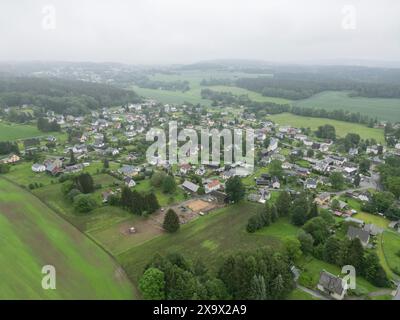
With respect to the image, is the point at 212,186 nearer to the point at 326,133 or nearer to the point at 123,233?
the point at 123,233

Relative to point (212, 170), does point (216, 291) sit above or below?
below

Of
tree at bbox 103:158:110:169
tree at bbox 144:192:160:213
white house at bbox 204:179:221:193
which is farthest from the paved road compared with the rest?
tree at bbox 103:158:110:169

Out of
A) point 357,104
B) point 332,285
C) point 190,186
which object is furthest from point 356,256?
point 357,104

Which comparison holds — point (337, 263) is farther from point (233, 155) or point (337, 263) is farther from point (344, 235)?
point (233, 155)

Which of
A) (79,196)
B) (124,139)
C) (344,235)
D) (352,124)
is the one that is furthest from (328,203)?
(352,124)

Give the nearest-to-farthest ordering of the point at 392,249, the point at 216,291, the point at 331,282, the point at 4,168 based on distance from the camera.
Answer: the point at 216,291 < the point at 331,282 < the point at 392,249 < the point at 4,168

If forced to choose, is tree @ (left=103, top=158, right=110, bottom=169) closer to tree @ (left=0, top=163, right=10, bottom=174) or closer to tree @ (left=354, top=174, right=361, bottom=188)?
tree @ (left=0, top=163, right=10, bottom=174)
